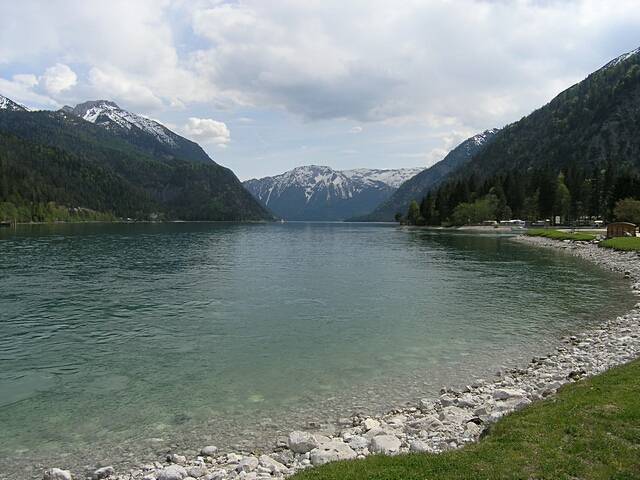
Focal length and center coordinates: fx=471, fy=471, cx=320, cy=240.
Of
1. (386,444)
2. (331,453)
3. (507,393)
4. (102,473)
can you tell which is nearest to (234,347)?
(102,473)

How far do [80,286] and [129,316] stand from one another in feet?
54.6

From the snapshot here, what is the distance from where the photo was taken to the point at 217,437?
15719 millimetres

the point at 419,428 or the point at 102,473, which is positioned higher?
the point at 419,428

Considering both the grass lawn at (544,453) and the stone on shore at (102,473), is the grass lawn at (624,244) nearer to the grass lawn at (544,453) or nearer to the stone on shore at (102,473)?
the grass lawn at (544,453)

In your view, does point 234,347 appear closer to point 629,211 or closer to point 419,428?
point 419,428

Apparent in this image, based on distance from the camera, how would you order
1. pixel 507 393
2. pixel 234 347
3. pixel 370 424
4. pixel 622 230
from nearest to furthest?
pixel 370 424, pixel 507 393, pixel 234 347, pixel 622 230

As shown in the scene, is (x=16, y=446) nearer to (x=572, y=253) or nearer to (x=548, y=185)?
(x=572, y=253)

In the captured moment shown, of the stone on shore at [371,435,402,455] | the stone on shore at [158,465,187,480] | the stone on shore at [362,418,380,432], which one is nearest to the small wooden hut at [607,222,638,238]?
the stone on shore at [362,418,380,432]

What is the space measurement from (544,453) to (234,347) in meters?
18.3

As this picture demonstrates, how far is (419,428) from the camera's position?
15.1 meters

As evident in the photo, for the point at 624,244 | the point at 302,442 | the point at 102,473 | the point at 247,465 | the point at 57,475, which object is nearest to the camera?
the point at 57,475

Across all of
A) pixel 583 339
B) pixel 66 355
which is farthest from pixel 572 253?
pixel 66 355

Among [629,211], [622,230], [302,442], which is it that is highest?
[629,211]

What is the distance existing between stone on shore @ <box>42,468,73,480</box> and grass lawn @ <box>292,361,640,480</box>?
651 centimetres
